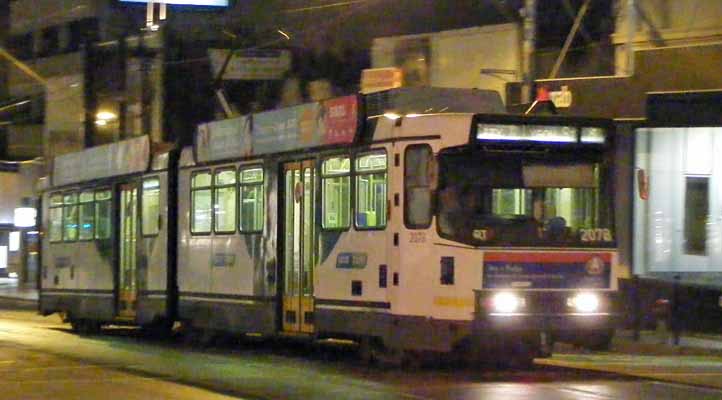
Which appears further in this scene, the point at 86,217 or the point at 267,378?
the point at 86,217

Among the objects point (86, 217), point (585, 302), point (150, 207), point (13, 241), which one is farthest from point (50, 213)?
point (13, 241)

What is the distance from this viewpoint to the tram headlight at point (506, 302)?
1460 centimetres

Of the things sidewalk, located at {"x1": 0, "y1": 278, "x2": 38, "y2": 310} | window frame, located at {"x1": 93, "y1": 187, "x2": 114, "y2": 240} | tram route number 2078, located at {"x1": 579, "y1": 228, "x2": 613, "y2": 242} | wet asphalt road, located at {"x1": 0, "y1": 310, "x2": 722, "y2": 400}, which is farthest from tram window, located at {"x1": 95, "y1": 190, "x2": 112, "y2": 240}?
sidewalk, located at {"x1": 0, "y1": 278, "x2": 38, "y2": 310}

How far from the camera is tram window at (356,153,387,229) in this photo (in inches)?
622

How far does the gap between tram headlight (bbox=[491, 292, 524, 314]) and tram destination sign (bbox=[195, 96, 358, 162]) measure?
3.06 metres

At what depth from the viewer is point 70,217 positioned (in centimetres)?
2625

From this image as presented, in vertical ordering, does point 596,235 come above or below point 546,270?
above

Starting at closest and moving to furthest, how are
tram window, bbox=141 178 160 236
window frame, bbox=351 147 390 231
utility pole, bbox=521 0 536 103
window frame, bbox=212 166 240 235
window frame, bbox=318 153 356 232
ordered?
window frame, bbox=351 147 390 231, window frame, bbox=318 153 356 232, window frame, bbox=212 166 240 235, utility pole, bbox=521 0 536 103, tram window, bbox=141 178 160 236

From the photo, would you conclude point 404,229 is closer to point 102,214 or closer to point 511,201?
point 511,201

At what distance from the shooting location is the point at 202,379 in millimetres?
15125

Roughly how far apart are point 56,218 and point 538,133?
48.4ft

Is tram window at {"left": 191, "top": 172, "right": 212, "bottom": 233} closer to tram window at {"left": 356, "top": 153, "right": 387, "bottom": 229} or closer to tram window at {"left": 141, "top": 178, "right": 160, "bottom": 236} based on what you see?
tram window at {"left": 141, "top": 178, "right": 160, "bottom": 236}

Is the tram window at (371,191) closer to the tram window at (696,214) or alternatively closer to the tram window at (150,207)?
the tram window at (150,207)

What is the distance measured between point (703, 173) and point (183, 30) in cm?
2480
